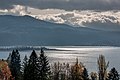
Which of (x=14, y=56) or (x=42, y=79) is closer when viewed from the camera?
(x=42, y=79)

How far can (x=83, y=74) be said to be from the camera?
70625 mm

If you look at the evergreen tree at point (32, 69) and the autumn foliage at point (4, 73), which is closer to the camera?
the evergreen tree at point (32, 69)

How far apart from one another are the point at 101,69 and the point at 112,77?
13.7m

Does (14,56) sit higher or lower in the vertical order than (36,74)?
higher

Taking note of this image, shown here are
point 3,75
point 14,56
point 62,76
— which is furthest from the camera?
point 62,76

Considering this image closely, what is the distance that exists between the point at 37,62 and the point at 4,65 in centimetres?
1304

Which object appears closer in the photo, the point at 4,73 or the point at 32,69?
the point at 32,69

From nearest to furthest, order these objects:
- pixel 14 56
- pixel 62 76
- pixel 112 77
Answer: pixel 112 77, pixel 14 56, pixel 62 76

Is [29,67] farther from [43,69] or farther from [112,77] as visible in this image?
[112,77]

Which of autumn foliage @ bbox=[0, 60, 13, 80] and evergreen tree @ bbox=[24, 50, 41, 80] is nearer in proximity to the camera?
evergreen tree @ bbox=[24, 50, 41, 80]

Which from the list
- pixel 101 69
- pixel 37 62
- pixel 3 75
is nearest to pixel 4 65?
pixel 3 75

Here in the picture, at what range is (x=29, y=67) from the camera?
53062 millimetres

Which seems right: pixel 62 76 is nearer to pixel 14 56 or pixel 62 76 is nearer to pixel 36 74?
pixel 14 56

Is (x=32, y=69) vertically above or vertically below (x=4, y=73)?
above
